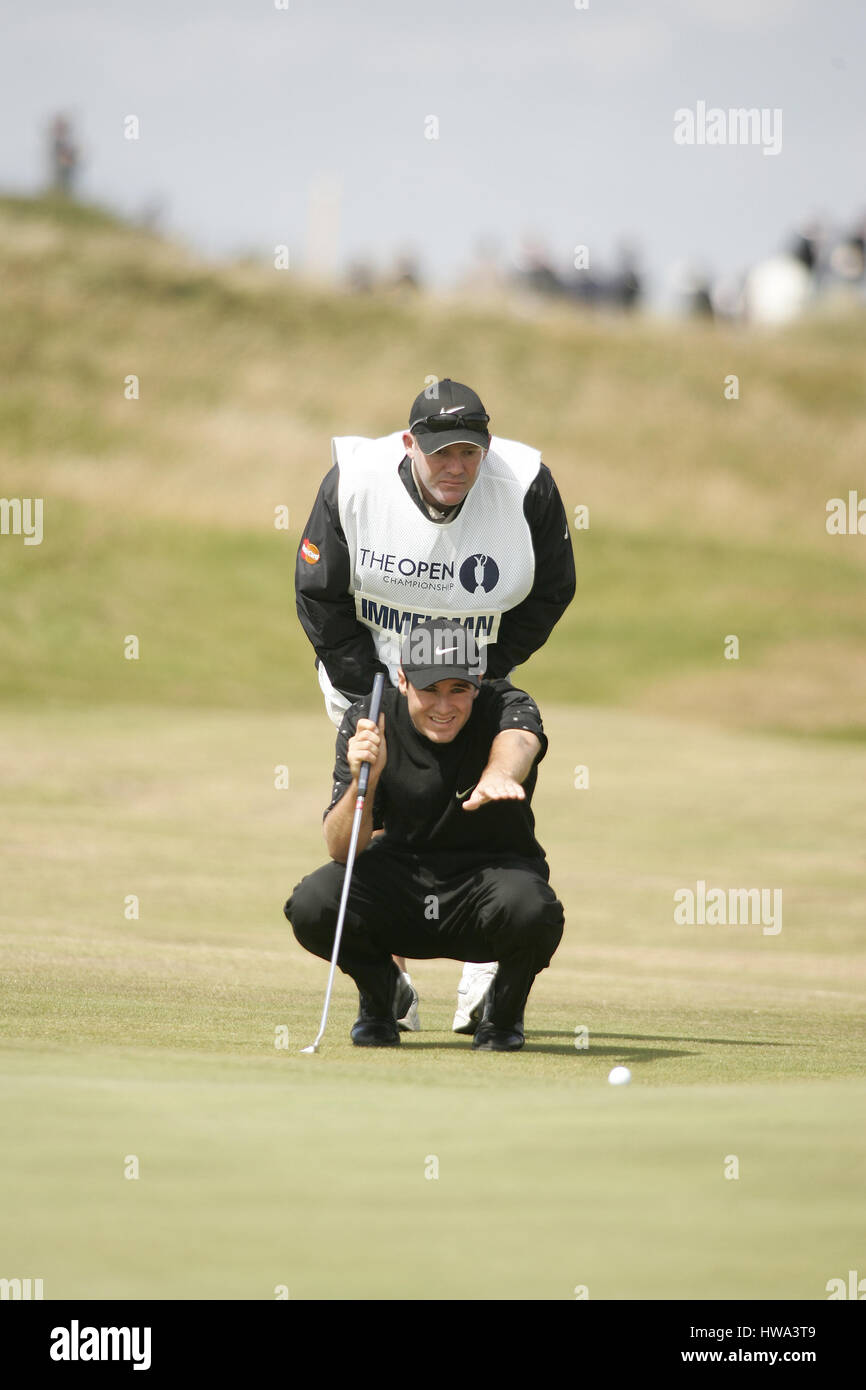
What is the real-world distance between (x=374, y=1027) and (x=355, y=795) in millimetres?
760

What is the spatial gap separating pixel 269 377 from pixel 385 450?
105ft

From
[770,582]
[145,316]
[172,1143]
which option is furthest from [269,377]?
[172,1143]

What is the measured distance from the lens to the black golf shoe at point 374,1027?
6133 mm

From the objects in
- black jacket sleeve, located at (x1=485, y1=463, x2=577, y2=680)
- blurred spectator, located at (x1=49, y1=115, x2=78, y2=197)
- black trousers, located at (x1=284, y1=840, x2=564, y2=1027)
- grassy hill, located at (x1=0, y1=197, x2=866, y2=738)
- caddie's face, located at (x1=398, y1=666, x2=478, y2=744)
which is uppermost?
blurred spectator, located at (x1=49, y1=115, x2=78, y2=197)

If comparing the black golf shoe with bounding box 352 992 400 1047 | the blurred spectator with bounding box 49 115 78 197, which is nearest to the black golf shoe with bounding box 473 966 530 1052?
the black golf shoe with bounding box 352 992 400 1047

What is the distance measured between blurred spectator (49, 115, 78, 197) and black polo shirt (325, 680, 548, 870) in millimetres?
35781

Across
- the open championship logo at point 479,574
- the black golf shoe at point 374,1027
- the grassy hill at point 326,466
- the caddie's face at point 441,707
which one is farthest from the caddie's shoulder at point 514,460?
the grassy hill at point 326,466

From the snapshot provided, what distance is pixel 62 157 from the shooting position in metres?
41.9

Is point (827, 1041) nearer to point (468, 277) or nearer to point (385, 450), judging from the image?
point (385, 450)

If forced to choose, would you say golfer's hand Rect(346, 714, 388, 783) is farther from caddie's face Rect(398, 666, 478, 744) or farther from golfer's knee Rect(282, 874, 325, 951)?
golfer's knee Rect(282, 874, 325, 951)

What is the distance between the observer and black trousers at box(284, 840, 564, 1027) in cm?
607

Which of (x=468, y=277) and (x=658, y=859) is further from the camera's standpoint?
(x=468, y=277)

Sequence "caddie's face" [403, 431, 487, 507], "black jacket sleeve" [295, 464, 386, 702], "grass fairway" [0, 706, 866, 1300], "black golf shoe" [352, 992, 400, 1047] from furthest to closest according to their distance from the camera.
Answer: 1. "black jacket sleeve" [295, 464, 386, 702]
2. "caddie's face" [403, 431, 487, 507]
3. "black golf shoe" [352, 992, 400, 1047]
4. "grass fairway" [0, 706, 866, 1300]
